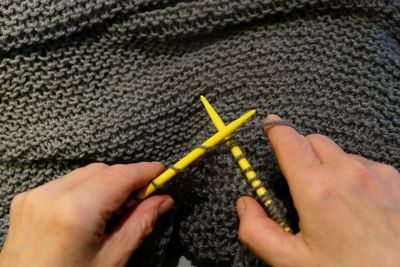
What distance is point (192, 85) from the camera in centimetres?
70

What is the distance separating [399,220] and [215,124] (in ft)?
0.92

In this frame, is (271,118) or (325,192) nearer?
(325,192)

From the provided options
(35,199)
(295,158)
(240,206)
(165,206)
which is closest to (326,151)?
(295,158)

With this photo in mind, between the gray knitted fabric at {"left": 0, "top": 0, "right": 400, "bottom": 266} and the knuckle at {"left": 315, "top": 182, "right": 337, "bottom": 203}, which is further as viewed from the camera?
the gray knitted fabric at {"left": 0, "top": 0, "right": 400, "bottom": 266}

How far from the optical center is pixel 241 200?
63 cm

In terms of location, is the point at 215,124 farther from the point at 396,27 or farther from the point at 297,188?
the point at 396,27

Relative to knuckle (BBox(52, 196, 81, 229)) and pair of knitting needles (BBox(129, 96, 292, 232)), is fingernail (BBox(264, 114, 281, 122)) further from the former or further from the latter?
knuckle (BBox(52, 196, 81, 229))

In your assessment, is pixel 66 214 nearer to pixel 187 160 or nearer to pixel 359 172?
pixel 187 160

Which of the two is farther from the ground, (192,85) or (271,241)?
(192,85)

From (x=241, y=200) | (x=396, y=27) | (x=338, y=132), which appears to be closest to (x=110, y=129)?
(x=241, y=200)

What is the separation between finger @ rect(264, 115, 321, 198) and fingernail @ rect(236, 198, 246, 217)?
0.29 feet

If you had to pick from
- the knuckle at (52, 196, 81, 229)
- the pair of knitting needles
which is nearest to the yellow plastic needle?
the pair of knitting needles

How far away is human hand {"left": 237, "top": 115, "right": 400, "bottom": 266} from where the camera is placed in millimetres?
499

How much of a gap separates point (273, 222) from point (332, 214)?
3.6 inches
